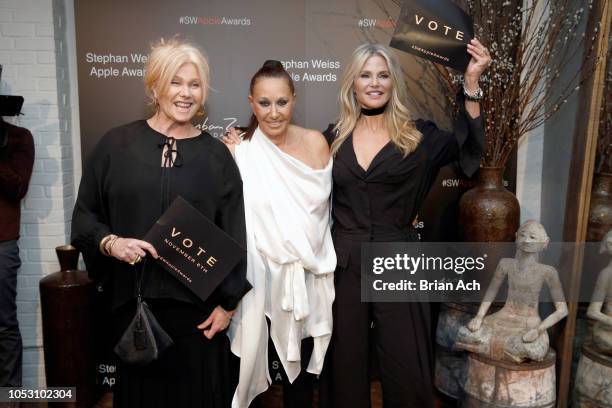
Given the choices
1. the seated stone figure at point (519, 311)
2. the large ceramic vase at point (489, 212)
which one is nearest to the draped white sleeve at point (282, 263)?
the seated stone figure at point (519, 311)

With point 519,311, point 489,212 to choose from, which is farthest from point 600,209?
point 519,311

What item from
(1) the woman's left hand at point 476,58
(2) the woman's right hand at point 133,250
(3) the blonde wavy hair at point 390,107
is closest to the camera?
(2) the woman's right hand at point 133,250

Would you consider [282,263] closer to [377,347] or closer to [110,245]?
[377,347]

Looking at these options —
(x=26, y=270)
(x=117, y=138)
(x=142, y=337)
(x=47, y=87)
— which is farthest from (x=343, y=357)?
(x=47, y=87)

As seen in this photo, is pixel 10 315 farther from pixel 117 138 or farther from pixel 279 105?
pixel 279 105

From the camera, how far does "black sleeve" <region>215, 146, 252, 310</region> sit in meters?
1.93

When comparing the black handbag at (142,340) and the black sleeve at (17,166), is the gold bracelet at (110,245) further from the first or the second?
the black sleeve at (17,166)

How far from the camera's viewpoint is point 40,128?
9.27ft

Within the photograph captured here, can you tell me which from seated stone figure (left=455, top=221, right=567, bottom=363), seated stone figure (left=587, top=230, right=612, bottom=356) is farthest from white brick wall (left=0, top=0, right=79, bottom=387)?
seated stone figure (left=587, top=230, right=612, bottom=356)

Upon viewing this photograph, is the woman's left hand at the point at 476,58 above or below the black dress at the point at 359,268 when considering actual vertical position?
above

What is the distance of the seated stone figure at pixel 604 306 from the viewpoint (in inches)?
94.4

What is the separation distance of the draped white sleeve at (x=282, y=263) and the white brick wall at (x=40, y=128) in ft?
4.21

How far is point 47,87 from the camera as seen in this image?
2.80 metres

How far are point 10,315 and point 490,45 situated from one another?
106 inches
